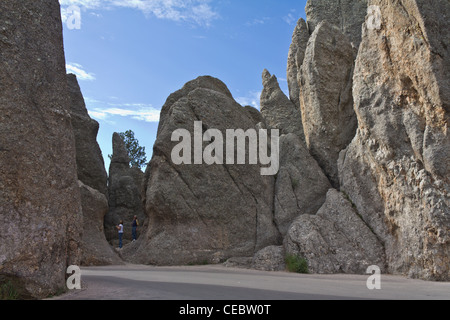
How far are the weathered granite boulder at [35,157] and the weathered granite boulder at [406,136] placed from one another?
10177 millimetres

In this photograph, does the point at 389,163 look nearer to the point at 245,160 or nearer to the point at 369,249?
the point at 369,249

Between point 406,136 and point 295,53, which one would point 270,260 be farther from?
point 295,53

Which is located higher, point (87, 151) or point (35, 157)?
point (87, 151)

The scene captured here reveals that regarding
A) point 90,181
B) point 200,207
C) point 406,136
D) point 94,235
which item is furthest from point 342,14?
point 94,235

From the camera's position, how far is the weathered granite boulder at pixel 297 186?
18016mm

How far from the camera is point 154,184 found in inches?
690

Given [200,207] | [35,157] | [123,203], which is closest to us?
[35,157]

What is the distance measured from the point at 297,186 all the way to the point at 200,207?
16.1 feet

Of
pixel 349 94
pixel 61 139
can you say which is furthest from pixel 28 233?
pixel 349 94

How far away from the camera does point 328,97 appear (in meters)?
20.3

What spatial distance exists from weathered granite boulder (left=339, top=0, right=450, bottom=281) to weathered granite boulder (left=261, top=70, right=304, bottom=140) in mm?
8590

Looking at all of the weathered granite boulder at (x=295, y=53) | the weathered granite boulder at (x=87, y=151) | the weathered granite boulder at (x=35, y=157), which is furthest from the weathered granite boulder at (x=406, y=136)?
the weathered granite boulder at (x=87, y=151)

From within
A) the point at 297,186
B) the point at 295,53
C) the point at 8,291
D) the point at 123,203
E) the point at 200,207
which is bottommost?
the point at 8,291

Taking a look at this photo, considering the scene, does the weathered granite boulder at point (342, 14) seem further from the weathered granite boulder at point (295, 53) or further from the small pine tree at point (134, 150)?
the small pine tree at point (134, 150)
